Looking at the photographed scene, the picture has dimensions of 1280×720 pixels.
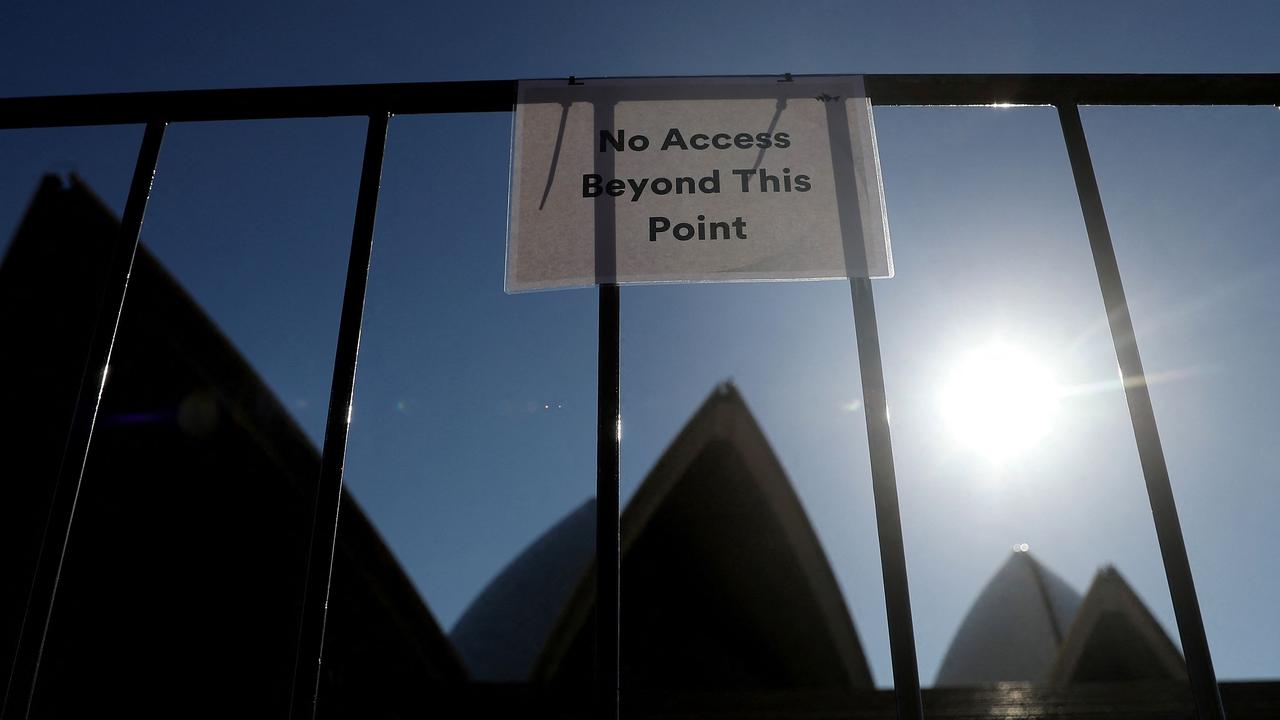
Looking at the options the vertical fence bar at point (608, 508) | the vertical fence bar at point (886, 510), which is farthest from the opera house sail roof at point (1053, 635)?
the vertical fence bar at point (608, 508)

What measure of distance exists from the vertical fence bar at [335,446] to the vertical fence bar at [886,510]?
606 mm

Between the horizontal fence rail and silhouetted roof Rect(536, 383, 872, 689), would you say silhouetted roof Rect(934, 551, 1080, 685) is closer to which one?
silhouetted roof Rect(536, 383, 872, 689)

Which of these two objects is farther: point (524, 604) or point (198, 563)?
point (524, 604)

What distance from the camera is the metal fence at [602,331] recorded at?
95 centimetres

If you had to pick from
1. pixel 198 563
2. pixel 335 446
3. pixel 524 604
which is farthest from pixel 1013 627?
pixel 335 446

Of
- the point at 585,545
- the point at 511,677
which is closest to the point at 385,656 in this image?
the point at 511,677

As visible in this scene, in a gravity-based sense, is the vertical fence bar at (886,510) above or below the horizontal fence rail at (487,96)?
below

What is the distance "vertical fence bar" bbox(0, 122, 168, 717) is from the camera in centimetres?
95

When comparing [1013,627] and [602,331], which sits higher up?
[1013,627]

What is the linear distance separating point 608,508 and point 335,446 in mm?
335

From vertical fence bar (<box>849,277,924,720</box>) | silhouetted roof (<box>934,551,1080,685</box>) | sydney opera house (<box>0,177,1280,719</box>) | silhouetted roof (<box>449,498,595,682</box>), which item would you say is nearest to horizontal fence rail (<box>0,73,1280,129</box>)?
vertical fence bar (<box>849,277,924,720</box>)

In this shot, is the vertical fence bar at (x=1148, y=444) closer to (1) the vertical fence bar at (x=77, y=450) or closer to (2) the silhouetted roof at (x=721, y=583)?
(1) the vertical fence bar at (x=77, y=450)

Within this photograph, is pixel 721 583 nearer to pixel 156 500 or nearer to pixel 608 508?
pixel 156 500

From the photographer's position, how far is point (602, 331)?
1.08m
